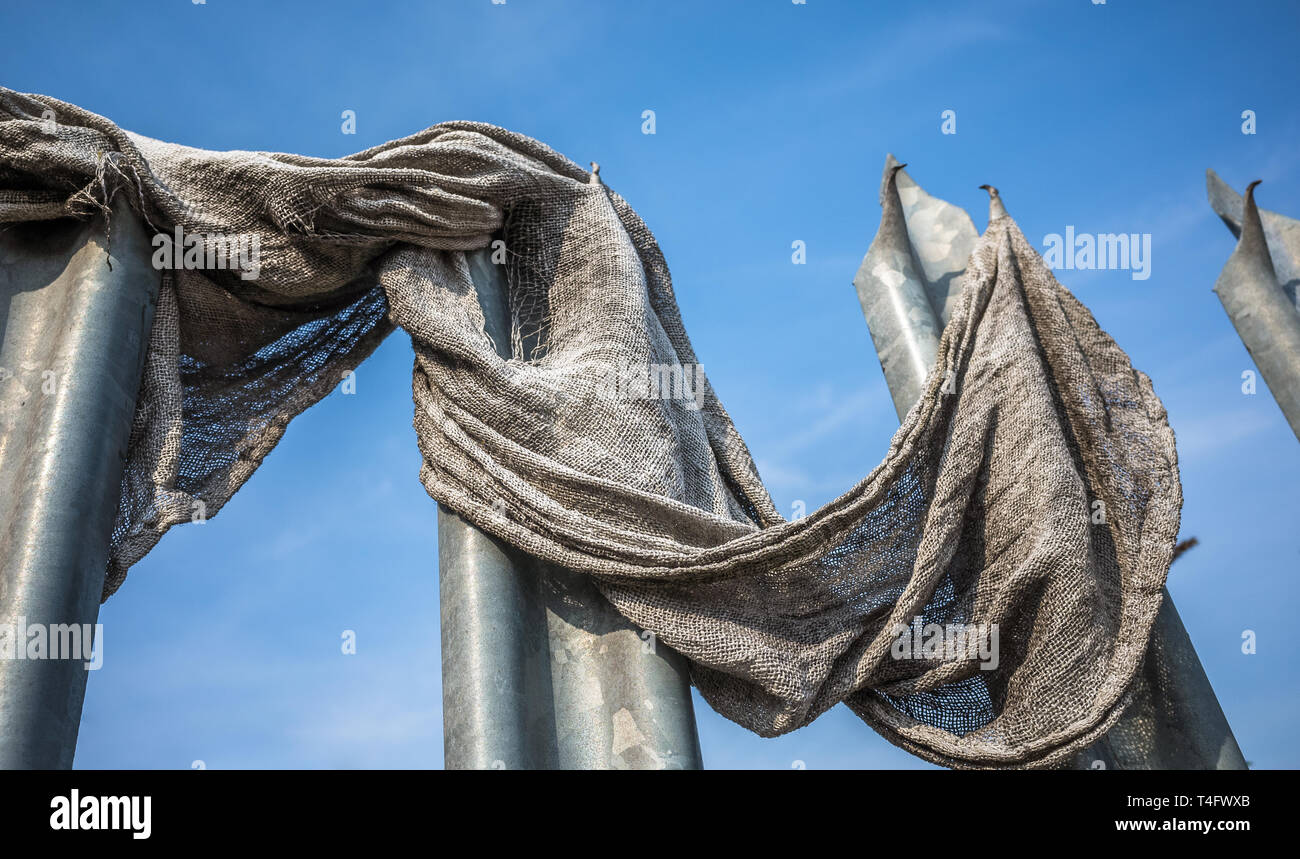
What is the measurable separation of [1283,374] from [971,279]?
274cm

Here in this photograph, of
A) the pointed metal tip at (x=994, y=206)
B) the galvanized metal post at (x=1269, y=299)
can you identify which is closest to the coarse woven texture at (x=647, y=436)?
the pointed metal tip at (x=994, y=206)

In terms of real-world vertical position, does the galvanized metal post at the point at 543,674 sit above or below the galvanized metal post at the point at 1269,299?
below

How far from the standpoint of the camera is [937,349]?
550 cm

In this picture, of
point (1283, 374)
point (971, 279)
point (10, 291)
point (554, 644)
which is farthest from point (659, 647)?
point (1283, 374)

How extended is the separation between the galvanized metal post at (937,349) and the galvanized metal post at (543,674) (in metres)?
1.47

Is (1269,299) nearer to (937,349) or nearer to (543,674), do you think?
(937,349)

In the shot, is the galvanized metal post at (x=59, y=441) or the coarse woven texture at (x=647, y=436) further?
the coarse woven texture at (x=647, y=436)

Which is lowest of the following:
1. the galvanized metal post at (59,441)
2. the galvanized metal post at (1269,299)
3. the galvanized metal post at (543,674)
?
the galvanized metal post at (543,674)

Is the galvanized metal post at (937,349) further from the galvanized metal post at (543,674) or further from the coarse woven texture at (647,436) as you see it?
the galvanized metal post at (543,674)

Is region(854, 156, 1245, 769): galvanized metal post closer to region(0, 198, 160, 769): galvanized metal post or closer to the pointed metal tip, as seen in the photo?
the pointed metal tip

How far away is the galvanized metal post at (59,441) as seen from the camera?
340 centimetres

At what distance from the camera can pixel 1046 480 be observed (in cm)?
389

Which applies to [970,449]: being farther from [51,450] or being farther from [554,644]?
[51,450]

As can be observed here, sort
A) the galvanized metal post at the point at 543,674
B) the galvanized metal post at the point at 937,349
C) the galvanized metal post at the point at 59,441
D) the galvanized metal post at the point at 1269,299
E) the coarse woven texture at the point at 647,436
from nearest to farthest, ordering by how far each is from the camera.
→ the galvanized metal post at the point at 59,441, the galvanized metal post at the point at 543,674, the coarse woven texture at the point at 647,436, the galvanized metal post at the point at 937,349, the galvanized metal post at the point at 1269,299
